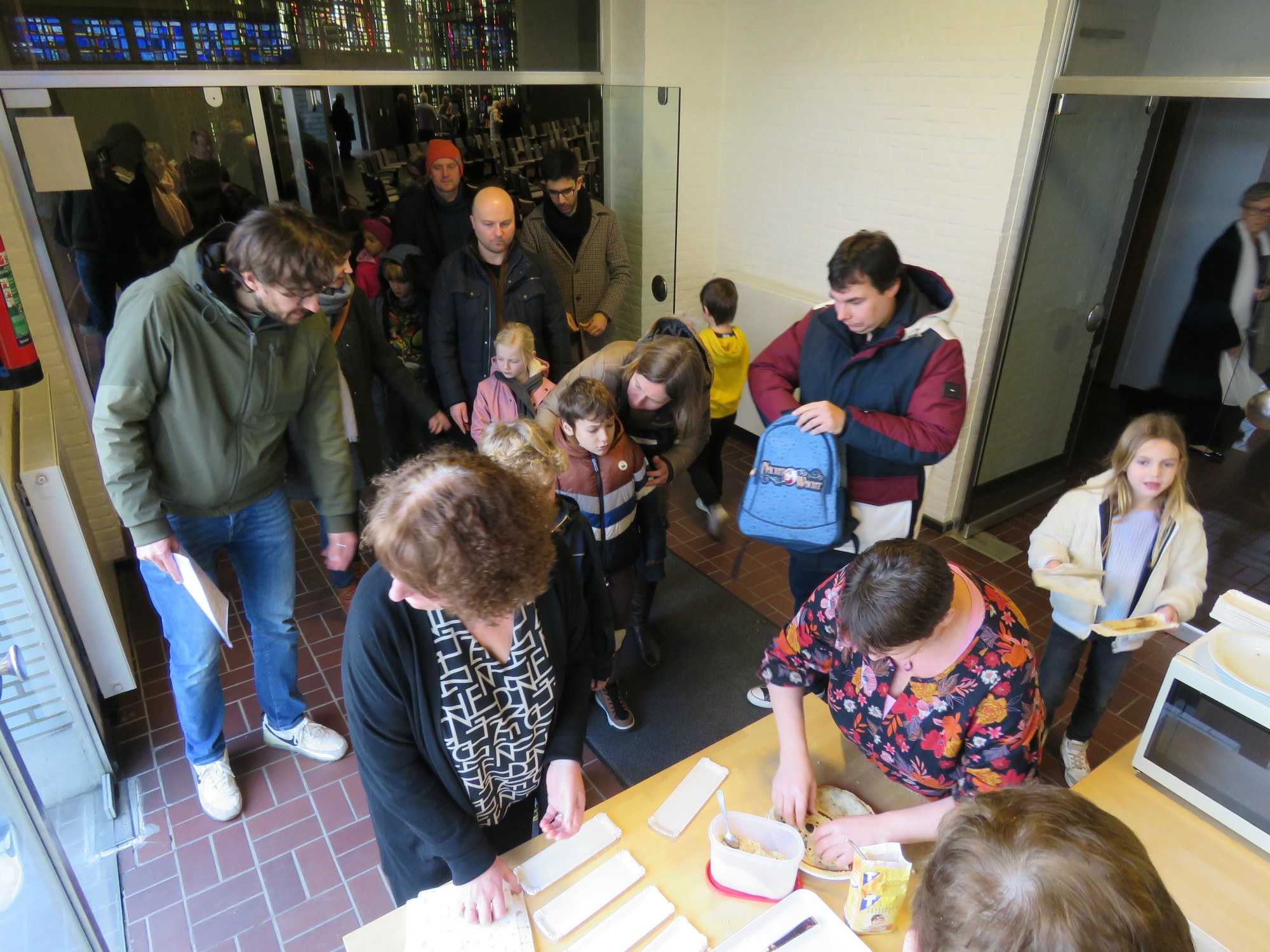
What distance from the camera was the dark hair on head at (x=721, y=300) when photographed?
12.6 feet

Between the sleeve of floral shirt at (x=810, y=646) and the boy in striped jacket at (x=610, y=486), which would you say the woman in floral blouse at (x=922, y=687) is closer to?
the sleeve of floral shirt at (x=810, y=646)

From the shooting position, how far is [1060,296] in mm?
4113

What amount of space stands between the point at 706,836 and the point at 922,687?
0.53 metres

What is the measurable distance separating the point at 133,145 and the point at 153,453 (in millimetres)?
2187

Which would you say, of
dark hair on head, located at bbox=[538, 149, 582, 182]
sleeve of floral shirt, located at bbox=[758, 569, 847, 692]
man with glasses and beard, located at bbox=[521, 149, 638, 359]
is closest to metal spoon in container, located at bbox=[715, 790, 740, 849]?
sleeve of floral shirt, located at bbox=[758, 569, 847, 692]

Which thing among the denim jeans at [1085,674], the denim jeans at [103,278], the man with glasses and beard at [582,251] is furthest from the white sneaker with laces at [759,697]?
the denim jeans at [103,278]

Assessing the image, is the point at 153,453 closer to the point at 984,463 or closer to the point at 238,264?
the point at 238,264

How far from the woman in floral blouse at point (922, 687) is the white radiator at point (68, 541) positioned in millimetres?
2417

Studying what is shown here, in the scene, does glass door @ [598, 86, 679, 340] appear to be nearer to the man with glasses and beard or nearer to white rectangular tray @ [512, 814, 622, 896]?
the man with glasses and beard

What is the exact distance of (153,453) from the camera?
2242 mm

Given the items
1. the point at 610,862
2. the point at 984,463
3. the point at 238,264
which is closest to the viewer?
the point at 610,862

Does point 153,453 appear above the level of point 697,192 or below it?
below

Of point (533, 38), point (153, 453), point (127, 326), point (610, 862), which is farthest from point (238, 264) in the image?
point (533, 38)

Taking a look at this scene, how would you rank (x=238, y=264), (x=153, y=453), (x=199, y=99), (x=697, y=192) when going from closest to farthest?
(x=238, y=264) → (x=153, y=453) → (x=199, y=99) → (x=697, y=192)
